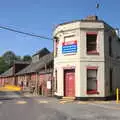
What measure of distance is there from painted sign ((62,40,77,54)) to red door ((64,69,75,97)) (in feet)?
5.61

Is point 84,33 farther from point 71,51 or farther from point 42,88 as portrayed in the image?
point 42,88

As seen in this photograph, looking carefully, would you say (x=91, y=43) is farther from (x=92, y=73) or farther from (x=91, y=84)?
(x=91, y=84)

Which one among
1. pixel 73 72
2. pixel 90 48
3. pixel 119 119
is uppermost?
pixel 90 48

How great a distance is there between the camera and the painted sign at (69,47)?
102 feet

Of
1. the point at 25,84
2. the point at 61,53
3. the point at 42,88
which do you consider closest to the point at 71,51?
the point at 61,53

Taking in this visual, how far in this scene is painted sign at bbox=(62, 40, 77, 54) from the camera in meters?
31.0

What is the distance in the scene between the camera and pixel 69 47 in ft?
103

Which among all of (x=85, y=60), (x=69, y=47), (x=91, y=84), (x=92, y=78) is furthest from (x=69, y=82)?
(x=69, y=47)

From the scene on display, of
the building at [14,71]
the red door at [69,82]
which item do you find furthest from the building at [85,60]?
the building at [14,71]

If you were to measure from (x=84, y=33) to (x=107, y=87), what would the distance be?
510 centimetres

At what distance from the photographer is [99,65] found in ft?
101

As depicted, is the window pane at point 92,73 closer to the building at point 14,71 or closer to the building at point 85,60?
the building at point 85,60

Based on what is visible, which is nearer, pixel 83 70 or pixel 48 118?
pixel 48 118

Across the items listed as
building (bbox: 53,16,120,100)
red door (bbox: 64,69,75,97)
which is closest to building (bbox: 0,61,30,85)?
red door (bbox: 64,69,75,97)
